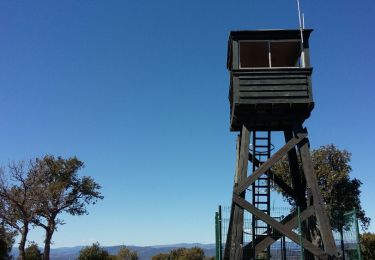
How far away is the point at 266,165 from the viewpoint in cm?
1513

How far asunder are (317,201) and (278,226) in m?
1.55

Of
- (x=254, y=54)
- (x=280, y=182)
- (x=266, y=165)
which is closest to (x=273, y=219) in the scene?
(x=266, y=165)

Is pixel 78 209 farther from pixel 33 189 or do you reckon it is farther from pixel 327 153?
pixel 327 153

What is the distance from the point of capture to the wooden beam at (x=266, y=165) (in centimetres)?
1488

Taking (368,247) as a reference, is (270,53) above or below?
above

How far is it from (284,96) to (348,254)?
5747mm

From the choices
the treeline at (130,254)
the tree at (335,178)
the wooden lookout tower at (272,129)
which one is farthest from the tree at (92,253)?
the wooden lookout tower at (272,129)

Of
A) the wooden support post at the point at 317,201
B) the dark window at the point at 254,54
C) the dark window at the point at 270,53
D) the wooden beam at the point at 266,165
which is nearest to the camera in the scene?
the wooden support post at the point at 317,201

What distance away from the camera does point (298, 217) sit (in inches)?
564

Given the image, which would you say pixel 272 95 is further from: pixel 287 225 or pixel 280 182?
pixel 287 225

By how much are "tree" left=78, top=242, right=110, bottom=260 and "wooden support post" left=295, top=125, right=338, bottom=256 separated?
126 ft

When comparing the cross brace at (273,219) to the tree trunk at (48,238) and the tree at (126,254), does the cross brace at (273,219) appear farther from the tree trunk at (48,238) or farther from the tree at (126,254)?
the tree at (126,254)

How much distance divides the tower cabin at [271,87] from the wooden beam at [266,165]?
66cm

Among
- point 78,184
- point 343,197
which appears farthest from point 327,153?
point 78,184
